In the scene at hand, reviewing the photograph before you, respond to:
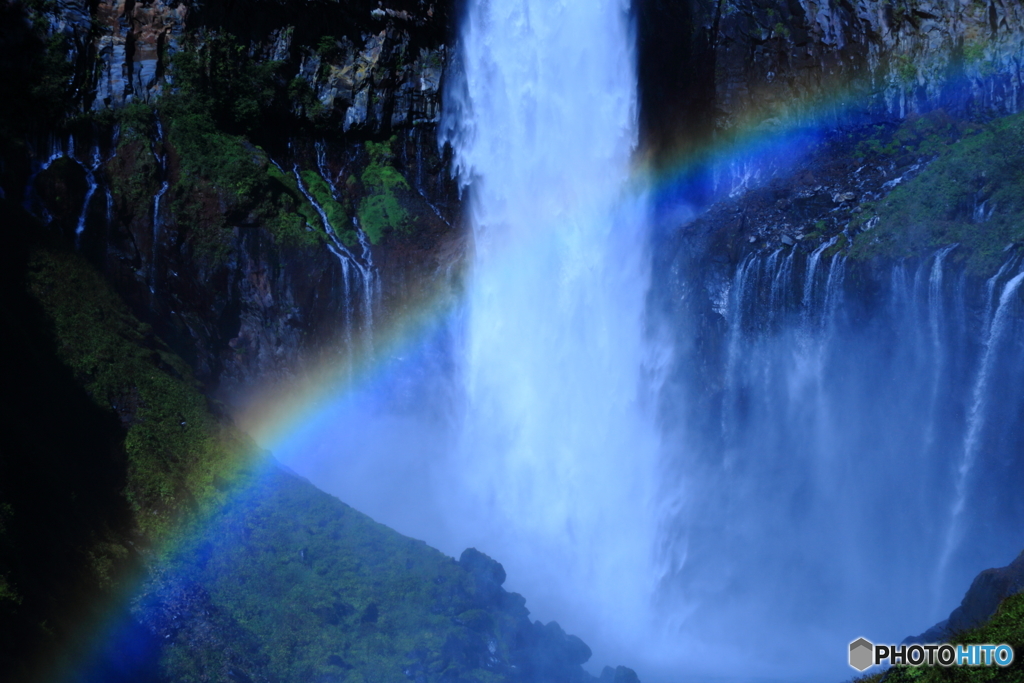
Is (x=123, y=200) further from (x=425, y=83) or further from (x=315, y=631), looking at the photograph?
(x=315, y=631)

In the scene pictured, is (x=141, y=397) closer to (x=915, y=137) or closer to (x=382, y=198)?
(x=382, y=198)

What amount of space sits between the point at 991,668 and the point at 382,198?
20.8 metres

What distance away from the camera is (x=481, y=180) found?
24.4m

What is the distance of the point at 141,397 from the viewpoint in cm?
1554

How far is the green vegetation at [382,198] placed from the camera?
914 inches

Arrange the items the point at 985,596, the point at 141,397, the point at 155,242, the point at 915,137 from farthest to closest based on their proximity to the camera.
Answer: the point at 915,137 < the point at 155,242 < the point at 141,397 < the point at 985,596

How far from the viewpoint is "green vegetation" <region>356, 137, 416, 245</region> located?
2322 cm

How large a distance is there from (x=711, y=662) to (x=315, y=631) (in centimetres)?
867

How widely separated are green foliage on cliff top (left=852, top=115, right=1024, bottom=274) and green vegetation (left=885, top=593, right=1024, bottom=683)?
12933 mm

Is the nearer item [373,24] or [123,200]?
[123,200]

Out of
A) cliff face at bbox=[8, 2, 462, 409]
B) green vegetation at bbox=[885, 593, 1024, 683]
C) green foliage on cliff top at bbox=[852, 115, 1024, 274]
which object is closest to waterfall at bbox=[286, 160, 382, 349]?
cliff face at bbox=[8, 2, 462, 409]

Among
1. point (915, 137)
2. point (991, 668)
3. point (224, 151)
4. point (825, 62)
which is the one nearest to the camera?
point (991, 668)

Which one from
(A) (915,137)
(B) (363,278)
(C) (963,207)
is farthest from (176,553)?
(A) (915,137)

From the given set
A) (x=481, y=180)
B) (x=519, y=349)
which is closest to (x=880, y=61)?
(x=481, y=180)
